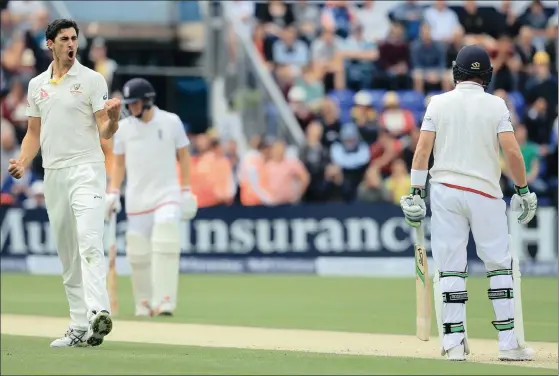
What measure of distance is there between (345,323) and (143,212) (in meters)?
2.37

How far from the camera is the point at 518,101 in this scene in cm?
2361

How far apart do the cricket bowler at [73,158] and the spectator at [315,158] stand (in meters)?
11.9

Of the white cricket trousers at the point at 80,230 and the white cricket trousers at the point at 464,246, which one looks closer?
the white cricket trousers at the point at 464,246

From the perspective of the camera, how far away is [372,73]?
81.1 feet

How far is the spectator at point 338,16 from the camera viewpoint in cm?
2535

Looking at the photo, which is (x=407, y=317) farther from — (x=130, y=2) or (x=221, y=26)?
(x=130, y=2)

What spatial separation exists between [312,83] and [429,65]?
2.00m

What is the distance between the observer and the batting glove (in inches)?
387

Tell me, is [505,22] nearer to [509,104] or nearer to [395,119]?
[509,104]

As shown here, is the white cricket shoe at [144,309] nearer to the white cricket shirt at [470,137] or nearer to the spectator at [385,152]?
the white cricket shirt at [470,137]

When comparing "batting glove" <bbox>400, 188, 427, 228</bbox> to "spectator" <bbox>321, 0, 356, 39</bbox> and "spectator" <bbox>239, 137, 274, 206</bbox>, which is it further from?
"spectator" <bbox>321, 0, 356, 39</bbox>

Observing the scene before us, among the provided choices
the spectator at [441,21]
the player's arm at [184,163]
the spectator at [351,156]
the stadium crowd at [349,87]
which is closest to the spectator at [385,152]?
the stadium crowd at [349,87]

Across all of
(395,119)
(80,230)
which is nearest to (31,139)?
(80,230)

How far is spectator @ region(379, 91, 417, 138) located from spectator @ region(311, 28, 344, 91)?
116cm
